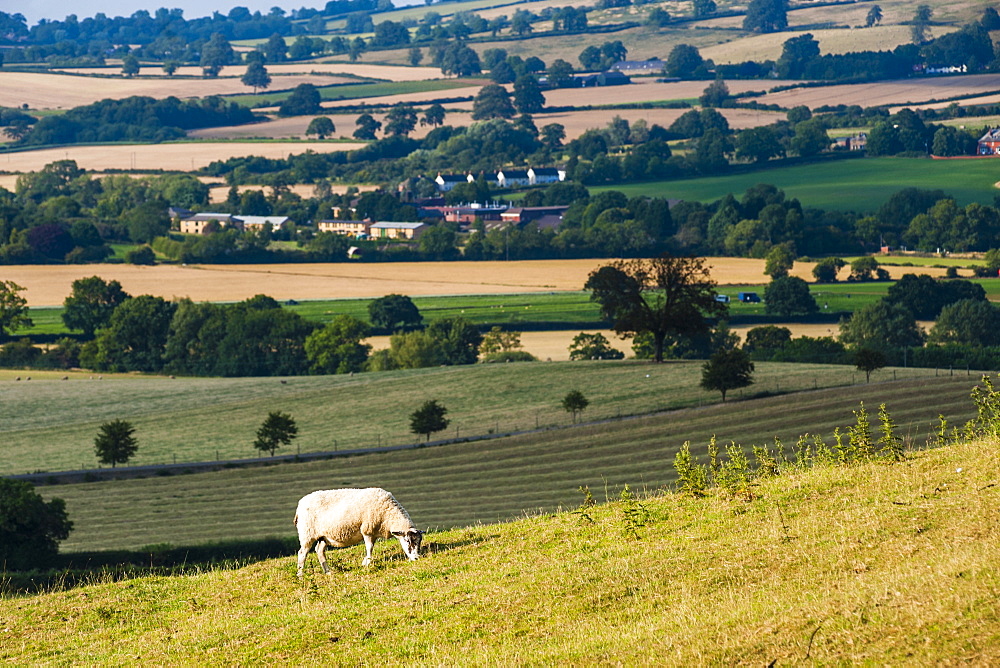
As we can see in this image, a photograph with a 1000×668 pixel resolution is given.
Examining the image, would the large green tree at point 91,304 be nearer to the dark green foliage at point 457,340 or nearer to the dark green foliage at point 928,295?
the dark green foliage at point 457,340

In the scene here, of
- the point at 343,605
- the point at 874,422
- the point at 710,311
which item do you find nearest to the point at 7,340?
the point at 710,311

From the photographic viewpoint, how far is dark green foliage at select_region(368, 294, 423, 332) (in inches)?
5349

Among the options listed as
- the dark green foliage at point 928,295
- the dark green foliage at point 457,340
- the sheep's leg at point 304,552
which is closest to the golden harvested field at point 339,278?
the dark green foliage at point 928,295

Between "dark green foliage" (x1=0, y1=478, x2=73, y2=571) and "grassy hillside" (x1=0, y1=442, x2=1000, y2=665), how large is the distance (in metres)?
17.0

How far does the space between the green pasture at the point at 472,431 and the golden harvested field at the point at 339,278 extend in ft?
179

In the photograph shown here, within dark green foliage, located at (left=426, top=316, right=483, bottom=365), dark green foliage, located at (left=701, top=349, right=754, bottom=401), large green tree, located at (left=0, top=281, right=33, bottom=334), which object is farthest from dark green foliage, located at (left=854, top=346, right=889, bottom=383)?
large green tree, located at (left=0, top=281, right=33, bottom=334)

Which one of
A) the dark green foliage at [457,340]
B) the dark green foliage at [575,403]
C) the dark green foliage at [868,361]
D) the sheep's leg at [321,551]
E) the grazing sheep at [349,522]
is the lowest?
the dark green foliage at [457,340]

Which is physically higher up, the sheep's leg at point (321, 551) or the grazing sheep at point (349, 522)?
the grazing sheep at point (349, 522)

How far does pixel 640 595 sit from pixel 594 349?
314 feet

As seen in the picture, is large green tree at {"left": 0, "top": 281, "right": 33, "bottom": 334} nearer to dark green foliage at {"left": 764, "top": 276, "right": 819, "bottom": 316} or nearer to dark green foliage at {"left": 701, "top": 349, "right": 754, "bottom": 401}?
dark green foliage at {"left": 764, "top": 276, "right": 819, "bottom": 316}

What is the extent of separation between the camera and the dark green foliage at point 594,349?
114 metres

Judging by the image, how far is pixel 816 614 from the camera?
1619 centimetres

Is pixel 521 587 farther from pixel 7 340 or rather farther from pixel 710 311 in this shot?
pixel 7 340

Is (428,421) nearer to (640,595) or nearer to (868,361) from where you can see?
(868,361)
